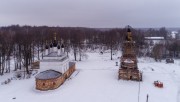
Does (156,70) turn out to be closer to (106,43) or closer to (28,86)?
(28,86)

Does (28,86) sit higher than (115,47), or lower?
lower

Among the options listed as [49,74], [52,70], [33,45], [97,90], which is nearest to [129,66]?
[97,90]

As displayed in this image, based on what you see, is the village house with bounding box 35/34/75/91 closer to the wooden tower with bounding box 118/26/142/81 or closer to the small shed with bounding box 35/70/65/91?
the small shed with bounding box 35/70/65/91

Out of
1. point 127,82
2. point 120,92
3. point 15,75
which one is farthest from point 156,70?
point 15,75

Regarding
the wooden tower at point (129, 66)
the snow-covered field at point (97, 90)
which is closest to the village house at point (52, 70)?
the snow-covered field at point (97, 90)

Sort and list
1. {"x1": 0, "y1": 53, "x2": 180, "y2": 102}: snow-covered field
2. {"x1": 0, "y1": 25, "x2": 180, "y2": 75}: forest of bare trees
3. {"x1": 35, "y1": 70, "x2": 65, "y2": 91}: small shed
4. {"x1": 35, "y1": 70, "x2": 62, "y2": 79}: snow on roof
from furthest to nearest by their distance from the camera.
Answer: {"x1": 0, "y1": 25, "x2": 180, "y2": 75}: forest of bare trees, {"x1": 35, "y1": 70, "x2": 62, "y2": 79}: snow on roof, {"x1": 35, "y1": 70, "x2": 65, "y2": 91}: small shed, {"x1": 0, "y1": 53, "x2": 180, "y2": 102}: snow-covered field

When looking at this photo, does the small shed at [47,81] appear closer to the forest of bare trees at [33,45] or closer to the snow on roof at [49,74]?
A: the snow on roof at [49,74]

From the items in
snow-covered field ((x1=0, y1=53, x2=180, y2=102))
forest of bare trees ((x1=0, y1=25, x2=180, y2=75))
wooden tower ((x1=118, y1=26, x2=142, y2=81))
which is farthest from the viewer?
forest of bare trees ((x1=0, y1=25, x2=180, y2=75))

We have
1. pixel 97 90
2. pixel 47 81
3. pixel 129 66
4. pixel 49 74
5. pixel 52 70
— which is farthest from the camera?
pixel 129 66

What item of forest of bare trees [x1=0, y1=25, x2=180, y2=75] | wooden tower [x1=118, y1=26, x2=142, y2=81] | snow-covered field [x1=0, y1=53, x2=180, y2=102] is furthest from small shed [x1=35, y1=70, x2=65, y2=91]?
wooden tower [x1=118, y1=26, x2=142, y2=81]

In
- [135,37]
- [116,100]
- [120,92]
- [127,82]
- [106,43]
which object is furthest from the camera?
[106,43]

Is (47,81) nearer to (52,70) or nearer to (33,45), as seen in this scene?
(52,70)
